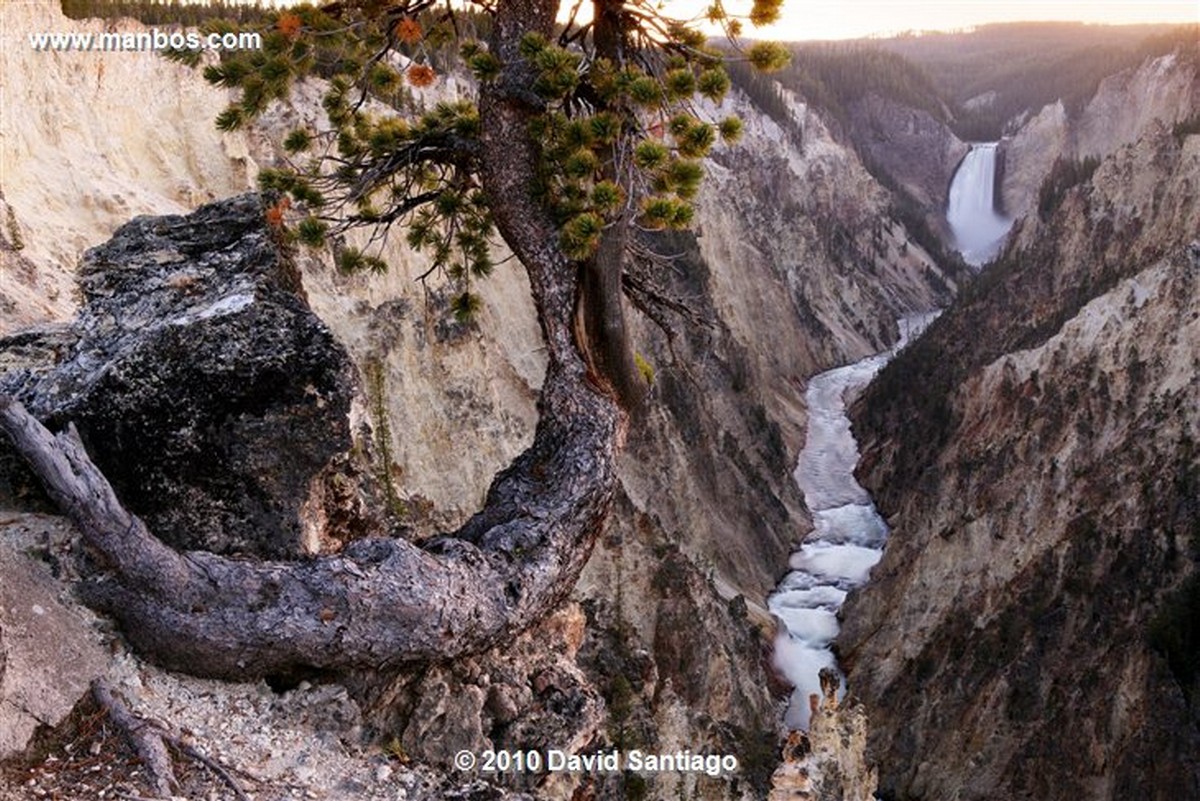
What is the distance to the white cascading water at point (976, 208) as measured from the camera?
8125 cm

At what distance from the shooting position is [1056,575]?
2058cm

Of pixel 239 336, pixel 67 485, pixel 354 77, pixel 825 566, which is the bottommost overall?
pixel 825 566

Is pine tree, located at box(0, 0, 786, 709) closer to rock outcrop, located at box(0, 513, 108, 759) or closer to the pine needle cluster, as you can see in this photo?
the pine needle cluster

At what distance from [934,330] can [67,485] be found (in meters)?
44.0

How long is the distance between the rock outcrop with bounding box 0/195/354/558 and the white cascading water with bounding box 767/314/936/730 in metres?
19.7

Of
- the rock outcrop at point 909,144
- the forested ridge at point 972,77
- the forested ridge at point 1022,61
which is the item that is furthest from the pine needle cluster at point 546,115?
the rock outcrop at point 909,144

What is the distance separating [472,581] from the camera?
14.7ft

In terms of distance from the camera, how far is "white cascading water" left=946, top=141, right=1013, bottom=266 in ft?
267

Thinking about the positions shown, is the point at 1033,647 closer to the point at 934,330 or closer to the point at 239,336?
the point at 239,336

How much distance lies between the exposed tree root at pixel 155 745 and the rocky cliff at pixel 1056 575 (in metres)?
17.0

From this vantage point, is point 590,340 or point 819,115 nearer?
point 590,340

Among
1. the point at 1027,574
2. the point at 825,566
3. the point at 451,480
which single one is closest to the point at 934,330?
the point at 825,566

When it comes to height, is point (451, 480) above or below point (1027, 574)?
above

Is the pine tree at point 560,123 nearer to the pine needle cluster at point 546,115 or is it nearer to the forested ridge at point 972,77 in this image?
the pine needle cluster at point 546,115
